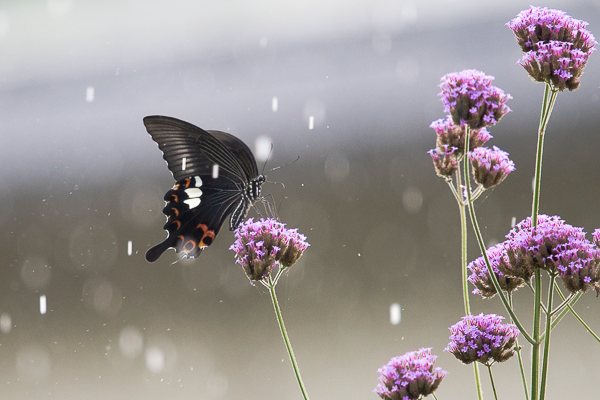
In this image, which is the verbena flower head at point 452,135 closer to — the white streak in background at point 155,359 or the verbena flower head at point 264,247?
the verbena flower head at point 264,247

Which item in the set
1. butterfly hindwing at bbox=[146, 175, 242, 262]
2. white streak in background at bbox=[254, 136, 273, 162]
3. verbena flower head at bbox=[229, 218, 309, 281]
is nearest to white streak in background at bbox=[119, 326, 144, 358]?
white streak in background at bbox=[254, 136, 273, 162]

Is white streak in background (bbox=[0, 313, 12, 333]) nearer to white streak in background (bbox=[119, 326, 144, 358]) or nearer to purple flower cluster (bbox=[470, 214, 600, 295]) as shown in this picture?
white streak in background (bbox=[119, 326, 144, 358])

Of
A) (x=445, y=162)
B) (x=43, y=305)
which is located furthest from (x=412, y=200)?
(x=445, y=162)

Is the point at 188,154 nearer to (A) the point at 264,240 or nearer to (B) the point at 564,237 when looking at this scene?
(A) the point at 264,240

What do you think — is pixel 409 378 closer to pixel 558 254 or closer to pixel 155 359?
pixel 558 254

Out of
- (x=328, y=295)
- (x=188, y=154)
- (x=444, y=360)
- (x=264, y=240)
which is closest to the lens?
(x=264, y=240)

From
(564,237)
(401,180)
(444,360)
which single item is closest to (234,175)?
(564,237)

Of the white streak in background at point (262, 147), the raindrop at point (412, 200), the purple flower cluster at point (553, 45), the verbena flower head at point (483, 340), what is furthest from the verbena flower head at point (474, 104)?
the white streak in background at point (262, 147)

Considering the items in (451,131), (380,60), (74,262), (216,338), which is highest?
(380,60)
